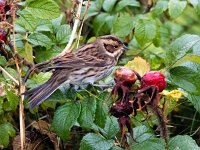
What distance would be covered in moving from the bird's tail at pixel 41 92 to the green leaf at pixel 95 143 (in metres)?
0.26

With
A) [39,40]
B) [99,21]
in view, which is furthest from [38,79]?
[99,21]

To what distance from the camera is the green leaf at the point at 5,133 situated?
2.89 meters

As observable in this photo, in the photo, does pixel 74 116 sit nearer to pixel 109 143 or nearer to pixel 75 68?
pixel 109 143

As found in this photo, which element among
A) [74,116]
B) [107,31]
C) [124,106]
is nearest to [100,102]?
[74,116]

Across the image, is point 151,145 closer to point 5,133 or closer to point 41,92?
point 41,92

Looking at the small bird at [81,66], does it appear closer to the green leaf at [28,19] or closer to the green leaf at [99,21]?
the green leaf at [28,19]

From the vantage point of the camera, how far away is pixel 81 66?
306cm

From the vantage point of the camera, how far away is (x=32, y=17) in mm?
2820

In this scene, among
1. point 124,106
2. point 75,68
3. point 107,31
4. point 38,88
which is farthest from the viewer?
point 107,31

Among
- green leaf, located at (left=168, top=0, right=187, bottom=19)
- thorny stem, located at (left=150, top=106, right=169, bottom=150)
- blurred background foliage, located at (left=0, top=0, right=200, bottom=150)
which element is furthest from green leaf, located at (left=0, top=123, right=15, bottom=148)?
green leaf, located at (left=168, top=0, right=187, bottom=19)

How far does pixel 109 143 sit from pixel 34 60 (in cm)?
97

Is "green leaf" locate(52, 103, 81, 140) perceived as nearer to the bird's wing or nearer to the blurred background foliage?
the blurred background foliage

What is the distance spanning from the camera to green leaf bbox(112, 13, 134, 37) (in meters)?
3.66

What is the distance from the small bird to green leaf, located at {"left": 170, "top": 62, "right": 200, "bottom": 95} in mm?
553
